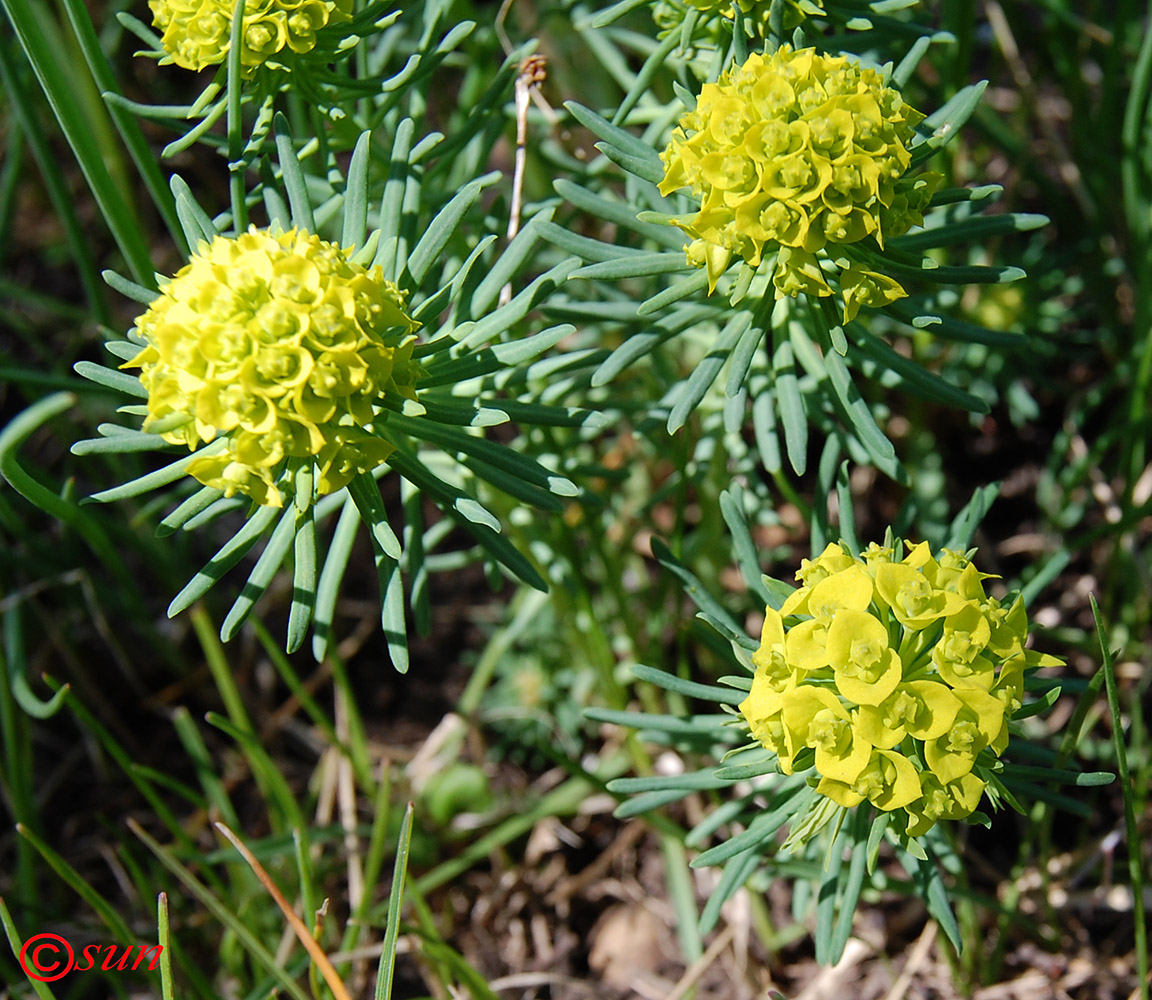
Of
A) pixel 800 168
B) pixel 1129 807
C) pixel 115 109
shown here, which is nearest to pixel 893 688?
pixel 1129 807

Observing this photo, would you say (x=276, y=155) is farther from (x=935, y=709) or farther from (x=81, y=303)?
(x=81, y=303)

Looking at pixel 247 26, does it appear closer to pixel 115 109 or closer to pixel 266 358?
pixel 115 109

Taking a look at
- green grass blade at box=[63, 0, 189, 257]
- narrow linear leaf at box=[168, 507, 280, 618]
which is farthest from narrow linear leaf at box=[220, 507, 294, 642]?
green grass blade at box=[63, 0, 189, 257]

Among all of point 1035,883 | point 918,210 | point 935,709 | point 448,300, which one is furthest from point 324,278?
point 1035,883

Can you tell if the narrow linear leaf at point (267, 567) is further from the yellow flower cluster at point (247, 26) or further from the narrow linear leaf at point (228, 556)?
the yellow flower cluster at point (247, 26)

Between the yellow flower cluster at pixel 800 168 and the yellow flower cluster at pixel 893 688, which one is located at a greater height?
the yellow flower cluster at pixel 800 168

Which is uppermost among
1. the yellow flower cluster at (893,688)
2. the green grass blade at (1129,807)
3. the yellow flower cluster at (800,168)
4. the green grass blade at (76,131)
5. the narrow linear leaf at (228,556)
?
the green grass blade at (76,131)

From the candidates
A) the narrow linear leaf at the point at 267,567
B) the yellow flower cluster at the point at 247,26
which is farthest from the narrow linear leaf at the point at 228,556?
the yellow flower cluster at the point at 247,26

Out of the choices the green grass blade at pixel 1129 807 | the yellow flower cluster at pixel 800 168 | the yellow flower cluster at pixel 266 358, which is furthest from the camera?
the green grass blade at pixel 1129 807
